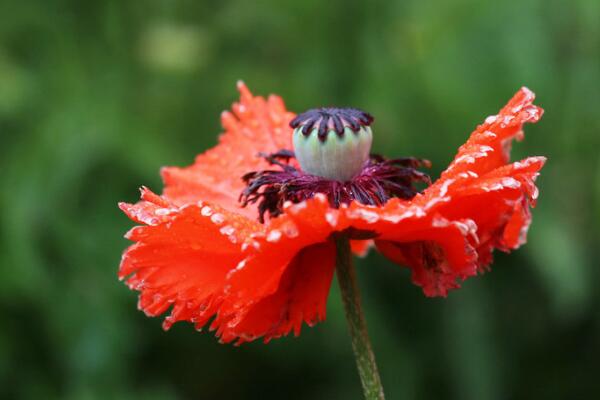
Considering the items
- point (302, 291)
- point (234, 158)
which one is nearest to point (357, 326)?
point (302, 291)

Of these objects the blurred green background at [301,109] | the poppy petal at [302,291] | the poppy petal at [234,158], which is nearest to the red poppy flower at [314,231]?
the poppy petal at [302,291]

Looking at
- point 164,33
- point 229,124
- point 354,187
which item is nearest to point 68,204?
point 164,33

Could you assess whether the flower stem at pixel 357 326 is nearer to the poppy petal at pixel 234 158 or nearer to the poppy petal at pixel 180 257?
the poppy petal at pixel 180 257

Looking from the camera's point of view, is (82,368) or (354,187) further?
(82,368)

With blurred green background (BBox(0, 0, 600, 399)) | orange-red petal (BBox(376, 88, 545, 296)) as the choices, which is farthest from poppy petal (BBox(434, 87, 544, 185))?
blurred green background (BBox(0, 0, 600, 399))

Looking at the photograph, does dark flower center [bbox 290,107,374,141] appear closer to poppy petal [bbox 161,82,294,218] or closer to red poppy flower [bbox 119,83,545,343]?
red poppy flower [bbox 119,83,545,343]

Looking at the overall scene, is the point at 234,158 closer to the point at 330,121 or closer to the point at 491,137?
the point at 330,121

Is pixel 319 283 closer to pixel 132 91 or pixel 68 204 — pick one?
pixel 68 204
